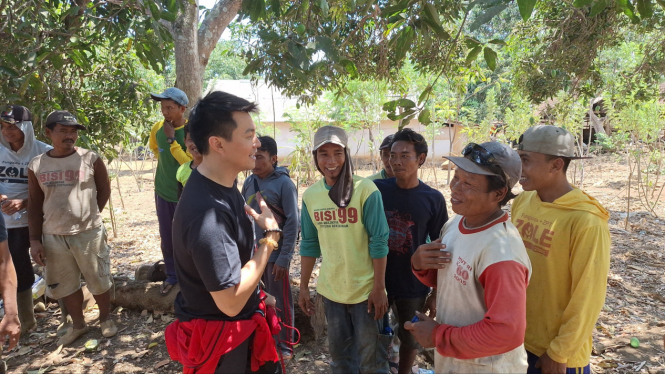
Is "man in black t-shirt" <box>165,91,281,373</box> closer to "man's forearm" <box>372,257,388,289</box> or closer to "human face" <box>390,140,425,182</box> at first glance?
"man's forearm" <box>372,257,388,289</box>

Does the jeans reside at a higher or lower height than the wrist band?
lower

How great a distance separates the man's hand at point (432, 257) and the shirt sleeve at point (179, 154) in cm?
274

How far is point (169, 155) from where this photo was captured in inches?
158

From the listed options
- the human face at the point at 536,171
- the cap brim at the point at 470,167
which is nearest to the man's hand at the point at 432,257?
the cap brim at the point at 470,167

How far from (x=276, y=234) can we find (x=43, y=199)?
118 inches

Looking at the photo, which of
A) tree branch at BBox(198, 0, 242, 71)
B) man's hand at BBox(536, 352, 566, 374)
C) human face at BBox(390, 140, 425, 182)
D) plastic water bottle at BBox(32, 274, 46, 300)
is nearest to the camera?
man's hand at BBox(536, 352, 566, 374)

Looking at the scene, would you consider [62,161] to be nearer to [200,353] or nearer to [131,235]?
[200,353]

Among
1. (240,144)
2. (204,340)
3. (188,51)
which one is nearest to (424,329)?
(204,340)

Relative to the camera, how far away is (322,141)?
8.21ft

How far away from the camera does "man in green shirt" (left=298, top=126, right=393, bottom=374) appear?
247 cm

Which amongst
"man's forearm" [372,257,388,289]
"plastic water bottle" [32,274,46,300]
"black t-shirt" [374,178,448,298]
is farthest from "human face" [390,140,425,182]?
"plastic water bottle" [32,274,46,300]

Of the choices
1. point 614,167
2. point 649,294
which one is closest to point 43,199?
point 649,294

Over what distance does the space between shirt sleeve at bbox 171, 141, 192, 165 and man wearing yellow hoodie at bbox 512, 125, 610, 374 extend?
2940mm

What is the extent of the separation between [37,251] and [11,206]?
1.64ft
